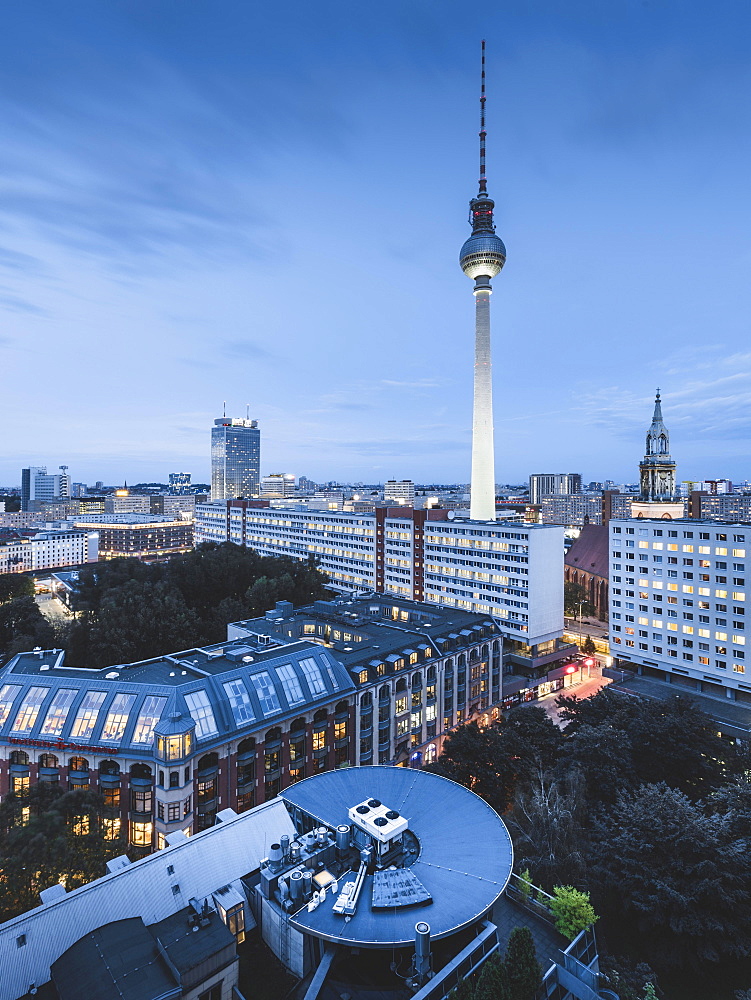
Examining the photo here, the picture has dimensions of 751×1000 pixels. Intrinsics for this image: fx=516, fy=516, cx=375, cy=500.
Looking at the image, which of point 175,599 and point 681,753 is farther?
point 175,599

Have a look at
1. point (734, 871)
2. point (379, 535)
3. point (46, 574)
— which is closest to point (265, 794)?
point (734, 871)

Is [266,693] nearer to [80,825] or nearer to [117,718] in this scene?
[117,718]

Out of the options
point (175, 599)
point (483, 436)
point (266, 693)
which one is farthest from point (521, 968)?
point (483, 436)

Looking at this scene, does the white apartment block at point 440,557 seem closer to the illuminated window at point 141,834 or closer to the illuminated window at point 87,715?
the illuminated window at point 141,834

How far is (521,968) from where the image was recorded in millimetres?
19734

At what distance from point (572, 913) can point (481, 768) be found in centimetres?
2067

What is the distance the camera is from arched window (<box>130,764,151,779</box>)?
132ft

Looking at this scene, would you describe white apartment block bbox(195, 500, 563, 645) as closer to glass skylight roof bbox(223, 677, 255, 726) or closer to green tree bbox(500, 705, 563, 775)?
green tree bbox(500, 705, 563, 775)

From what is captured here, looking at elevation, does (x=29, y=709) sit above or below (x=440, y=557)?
below

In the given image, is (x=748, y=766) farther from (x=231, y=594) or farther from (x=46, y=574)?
(x=46, y=574)

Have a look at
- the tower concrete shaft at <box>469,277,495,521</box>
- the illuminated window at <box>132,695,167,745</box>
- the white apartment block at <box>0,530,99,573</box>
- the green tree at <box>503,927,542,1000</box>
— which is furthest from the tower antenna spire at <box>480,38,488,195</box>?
the white apartment block at <box>0,530,99,573</box>

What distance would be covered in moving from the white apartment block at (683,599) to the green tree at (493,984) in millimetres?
67891

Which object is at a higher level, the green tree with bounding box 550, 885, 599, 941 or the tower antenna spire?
the tower antenna spire

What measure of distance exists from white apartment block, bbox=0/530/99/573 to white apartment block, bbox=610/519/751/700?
191331mm
